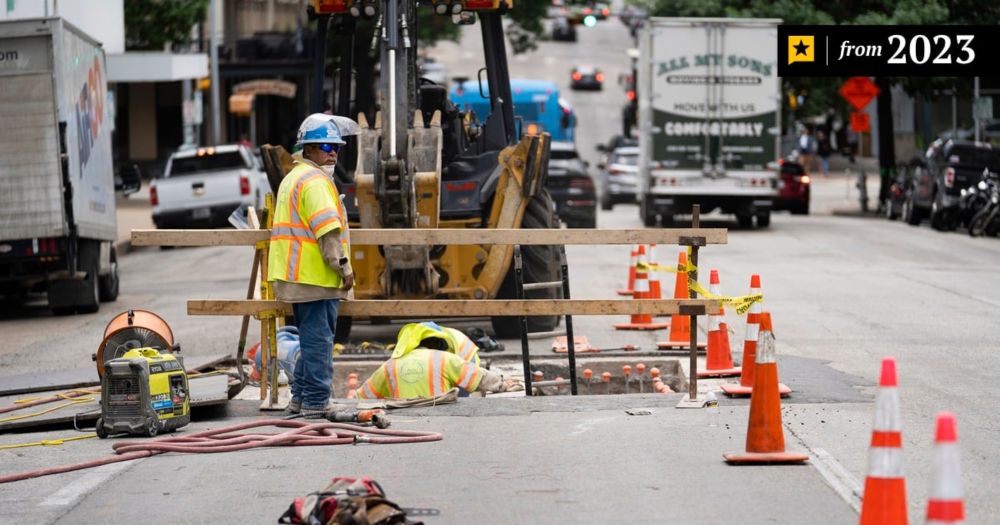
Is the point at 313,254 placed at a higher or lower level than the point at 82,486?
higher

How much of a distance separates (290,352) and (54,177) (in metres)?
7.38

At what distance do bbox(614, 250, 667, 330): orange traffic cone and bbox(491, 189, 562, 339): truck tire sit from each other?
78 cm

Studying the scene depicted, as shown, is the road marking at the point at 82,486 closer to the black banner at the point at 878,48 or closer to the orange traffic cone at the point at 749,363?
the orange traffic cone at the point at 749,363

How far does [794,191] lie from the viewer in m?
38.8

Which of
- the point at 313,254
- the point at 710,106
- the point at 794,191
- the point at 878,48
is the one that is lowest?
the point at 794,191

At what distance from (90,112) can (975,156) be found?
739 inches

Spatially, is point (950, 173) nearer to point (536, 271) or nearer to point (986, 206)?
point (986, 206)

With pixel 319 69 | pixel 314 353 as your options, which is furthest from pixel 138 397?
pixel 319 69

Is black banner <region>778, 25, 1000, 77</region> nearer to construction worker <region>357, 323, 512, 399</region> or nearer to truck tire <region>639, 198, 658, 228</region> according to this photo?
truck tire <region>639, 198, 658, 228</region>

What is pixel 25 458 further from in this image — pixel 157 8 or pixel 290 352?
pixel 157 8

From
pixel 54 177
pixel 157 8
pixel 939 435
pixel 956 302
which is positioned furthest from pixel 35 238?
pixel 157 8

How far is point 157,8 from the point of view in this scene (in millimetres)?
37000

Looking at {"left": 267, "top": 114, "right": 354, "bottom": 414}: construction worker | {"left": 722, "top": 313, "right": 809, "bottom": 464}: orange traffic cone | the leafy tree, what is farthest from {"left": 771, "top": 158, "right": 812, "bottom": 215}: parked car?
{"left": 722, "top": 313, "right": 809, "bottom": 464}: orange traffic cone

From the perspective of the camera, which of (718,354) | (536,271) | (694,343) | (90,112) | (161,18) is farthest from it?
(161,18)
